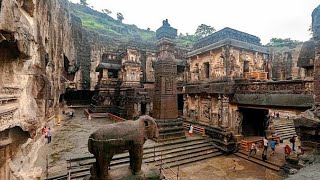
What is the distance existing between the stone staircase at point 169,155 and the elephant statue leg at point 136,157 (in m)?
2.72

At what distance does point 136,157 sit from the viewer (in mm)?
6641

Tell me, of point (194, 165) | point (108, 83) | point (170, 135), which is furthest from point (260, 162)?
point (108, 83)

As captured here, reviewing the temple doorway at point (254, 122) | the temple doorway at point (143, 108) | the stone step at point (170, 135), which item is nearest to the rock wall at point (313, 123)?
the stone step at point (170, 135)

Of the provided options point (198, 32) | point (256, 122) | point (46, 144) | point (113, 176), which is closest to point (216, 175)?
point (113, 176)

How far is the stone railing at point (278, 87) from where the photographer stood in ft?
32.6

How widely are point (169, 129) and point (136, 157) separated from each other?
7354mm

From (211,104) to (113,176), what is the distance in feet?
39.5

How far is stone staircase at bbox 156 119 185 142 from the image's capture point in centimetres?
1348

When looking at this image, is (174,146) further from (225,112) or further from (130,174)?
(130,174)

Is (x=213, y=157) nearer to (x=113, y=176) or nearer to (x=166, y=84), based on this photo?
(x=166, y=84)

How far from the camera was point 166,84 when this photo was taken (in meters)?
14.6

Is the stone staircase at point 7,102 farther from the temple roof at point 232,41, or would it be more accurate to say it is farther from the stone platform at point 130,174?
the temple roof at point 232,41

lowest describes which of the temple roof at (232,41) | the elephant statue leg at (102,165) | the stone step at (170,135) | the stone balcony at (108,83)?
the stone step at (170,135)

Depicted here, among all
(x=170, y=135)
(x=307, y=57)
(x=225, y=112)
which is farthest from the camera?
(x=225, y=112)
